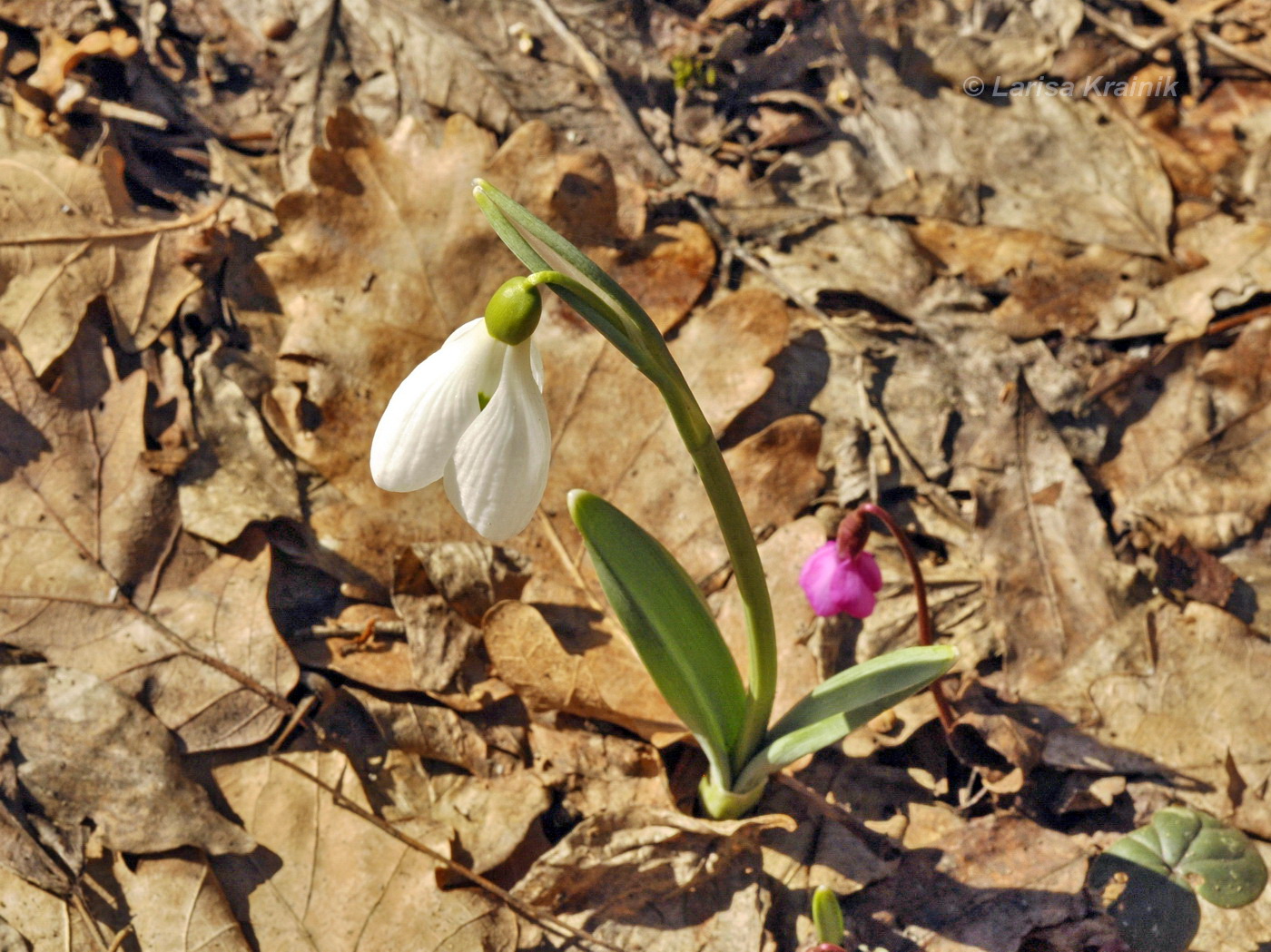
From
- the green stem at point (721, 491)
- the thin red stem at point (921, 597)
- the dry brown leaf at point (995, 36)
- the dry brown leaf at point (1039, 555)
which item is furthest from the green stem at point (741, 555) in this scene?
the dry brown leaf at point (995, 36)

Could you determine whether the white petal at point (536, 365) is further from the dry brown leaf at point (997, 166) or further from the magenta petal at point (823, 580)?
the dry brown leaf at point (997, 166)

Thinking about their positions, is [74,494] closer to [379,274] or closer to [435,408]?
[379,274]

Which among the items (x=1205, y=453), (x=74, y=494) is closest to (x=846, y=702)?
(x=1205, y=453)

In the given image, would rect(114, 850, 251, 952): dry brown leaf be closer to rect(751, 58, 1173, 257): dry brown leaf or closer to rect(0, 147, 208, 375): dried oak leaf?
rect(0, 147, 208, 375): dried oak leaf

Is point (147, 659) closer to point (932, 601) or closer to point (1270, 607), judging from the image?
point (932, 601)

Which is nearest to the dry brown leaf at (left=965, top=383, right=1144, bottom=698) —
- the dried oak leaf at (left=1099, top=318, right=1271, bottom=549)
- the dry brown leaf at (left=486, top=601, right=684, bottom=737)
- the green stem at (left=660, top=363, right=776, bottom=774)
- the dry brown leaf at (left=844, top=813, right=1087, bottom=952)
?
the dried oak leaf at (left=1099, top=318, right=1271, bottom=549)

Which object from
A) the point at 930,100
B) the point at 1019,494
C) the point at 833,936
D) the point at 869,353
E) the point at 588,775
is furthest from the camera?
the point at 930,100

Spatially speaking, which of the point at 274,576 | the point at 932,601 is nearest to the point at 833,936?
the point at 932,601
